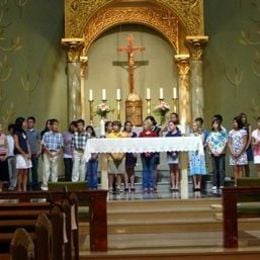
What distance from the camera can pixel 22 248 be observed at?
242 cm

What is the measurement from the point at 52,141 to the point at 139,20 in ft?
15.5

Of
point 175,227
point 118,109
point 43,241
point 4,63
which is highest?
point 4,63

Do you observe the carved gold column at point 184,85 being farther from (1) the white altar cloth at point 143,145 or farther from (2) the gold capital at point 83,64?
(1) the white altar cloth at point 143,145

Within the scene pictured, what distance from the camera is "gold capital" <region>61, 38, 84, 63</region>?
1440 centimetres

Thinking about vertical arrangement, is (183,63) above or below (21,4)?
below

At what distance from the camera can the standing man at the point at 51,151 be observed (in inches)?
481

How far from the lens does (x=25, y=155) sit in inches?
470

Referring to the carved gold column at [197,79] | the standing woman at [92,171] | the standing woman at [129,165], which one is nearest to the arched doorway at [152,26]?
the carved gold column at [197,79]

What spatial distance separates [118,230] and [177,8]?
22.7 feet

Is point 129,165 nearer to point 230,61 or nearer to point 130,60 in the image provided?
point 130,60

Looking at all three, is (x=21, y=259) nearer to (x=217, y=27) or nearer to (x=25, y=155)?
(x=25, y=155)

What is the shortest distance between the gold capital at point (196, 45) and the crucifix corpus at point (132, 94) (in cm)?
135

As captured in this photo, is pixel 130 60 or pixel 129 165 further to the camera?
pixel 130 60

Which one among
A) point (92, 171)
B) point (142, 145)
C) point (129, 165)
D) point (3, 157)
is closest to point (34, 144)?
point (3, 157)
